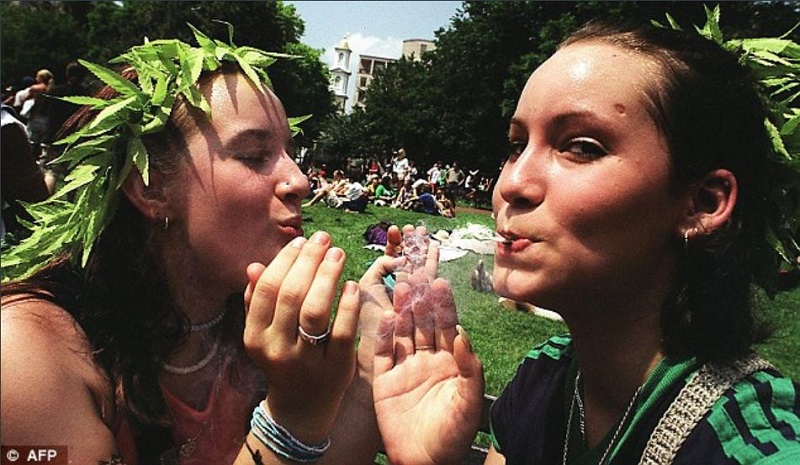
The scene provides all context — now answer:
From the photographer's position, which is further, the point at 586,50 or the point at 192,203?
the point at 192,203

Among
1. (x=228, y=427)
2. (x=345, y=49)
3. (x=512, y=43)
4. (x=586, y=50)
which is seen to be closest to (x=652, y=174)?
(x=586, y=50)

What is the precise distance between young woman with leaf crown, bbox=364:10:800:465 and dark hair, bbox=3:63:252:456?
27.3 inches

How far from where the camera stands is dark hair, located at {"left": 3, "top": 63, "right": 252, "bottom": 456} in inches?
75.5

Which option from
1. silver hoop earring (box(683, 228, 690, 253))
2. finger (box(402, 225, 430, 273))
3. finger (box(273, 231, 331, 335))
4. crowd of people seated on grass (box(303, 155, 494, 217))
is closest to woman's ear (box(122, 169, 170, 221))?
finger (box(273, 231, 331, 335))

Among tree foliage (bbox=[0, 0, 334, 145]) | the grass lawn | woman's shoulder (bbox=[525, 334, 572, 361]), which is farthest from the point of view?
tree foliage (bbox=[0, 0, 334, 145])

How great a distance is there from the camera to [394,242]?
6.84 ft

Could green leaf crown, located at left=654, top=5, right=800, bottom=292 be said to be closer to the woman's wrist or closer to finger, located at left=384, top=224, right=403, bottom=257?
finger, located at left=384, top=224, right=403, bottom=257

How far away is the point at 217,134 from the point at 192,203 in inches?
9.0

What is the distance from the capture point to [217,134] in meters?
2.05

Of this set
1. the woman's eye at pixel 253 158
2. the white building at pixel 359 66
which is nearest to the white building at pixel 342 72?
the white building at pixel 359 66

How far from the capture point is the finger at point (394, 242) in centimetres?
207

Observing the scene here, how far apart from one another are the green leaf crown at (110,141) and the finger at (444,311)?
90 cm

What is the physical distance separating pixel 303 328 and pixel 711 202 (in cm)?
109

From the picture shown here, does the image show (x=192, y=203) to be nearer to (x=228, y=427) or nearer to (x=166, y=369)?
(x=166, y=369)
